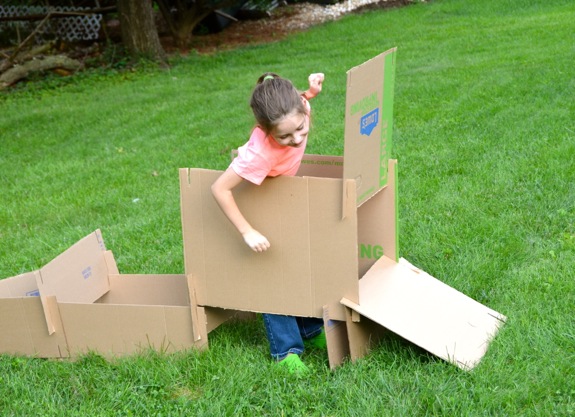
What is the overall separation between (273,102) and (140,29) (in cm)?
999

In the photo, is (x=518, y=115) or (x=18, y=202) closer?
(x=18, y=202)

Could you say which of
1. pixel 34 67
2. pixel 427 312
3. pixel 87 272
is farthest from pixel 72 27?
pixel 427 312

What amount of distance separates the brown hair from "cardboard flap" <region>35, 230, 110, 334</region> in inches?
47.7

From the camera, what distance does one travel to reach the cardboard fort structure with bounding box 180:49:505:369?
285 centimetres

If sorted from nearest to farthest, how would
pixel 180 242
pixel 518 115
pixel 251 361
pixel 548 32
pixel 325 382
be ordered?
pixel 325 382, pixel 251 361, pixel 180 242, pixel 518 115, pixel 548 32

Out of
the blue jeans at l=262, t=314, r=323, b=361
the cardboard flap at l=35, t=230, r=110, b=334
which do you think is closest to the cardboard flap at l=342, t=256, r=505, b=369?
the blue jeans at l=262, t=314, r=323, b=361

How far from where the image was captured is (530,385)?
2.67 metres

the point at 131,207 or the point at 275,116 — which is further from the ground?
the point at 275,116

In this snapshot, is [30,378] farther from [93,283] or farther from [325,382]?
[325,382]

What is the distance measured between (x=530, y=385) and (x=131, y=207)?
3.45 m

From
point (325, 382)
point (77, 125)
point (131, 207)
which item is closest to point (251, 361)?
point (325, 382)

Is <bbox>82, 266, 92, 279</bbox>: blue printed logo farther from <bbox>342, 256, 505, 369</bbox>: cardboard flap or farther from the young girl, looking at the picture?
<bbox>342, 256, 505, 369</bbox>: cardboard flap

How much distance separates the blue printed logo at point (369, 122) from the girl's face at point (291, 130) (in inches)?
8.4

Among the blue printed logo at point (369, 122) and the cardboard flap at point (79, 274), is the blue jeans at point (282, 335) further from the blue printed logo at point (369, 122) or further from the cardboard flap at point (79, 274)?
the cardboard flap at point (79, 274)
